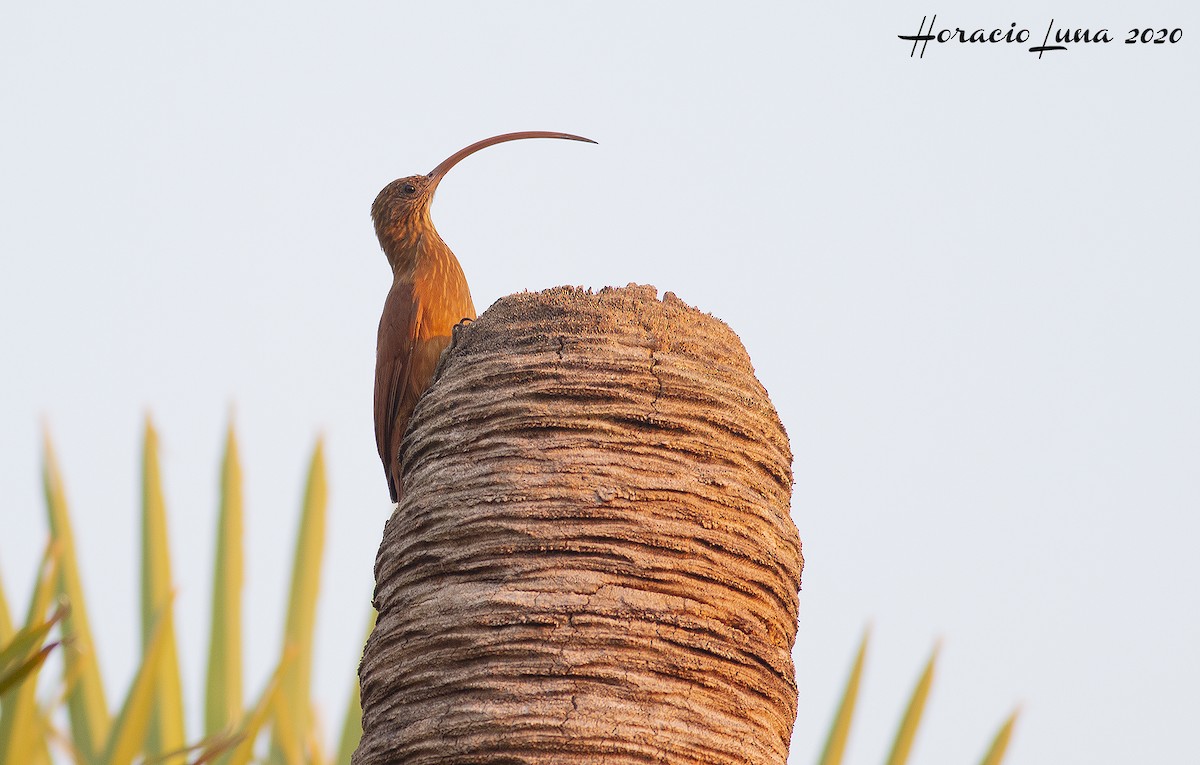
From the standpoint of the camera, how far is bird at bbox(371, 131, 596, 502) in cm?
537

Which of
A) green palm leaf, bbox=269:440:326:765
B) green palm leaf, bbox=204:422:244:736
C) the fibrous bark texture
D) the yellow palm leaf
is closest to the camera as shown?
the fibrous bark texture

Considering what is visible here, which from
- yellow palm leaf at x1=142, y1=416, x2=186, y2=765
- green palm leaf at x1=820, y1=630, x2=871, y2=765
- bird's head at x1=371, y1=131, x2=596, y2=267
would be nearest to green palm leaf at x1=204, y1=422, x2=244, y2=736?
yellow palm leaf at x1=142, y1=416, x2=186, y2=765

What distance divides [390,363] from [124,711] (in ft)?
5.51

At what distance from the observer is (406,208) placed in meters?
6.95

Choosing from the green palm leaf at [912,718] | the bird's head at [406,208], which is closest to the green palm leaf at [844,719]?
the green palm leaf at [912,718]

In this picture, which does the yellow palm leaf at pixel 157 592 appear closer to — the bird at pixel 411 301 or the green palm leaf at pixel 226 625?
the green palm leaf at pixel 226 625

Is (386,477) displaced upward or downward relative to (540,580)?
upward

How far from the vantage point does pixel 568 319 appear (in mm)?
3684

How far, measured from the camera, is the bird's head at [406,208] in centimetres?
680

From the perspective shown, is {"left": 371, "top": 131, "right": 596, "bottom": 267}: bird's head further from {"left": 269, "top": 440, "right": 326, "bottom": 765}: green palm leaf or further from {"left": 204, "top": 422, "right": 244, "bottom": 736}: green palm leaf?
{"left": 204, "top": 422, "right": 244, "bottom": 736}: green palm leaf

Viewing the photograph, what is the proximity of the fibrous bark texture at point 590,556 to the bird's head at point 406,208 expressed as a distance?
10.1 feet

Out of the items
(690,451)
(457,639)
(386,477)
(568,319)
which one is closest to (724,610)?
(690,451)

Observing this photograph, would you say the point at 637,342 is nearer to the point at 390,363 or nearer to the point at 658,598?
the point at 658,598

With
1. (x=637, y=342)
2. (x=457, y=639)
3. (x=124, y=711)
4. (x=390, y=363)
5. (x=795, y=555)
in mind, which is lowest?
(x=124, y=711)
